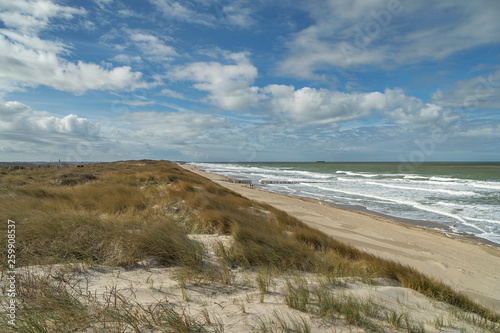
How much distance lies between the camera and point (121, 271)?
12.6 feet

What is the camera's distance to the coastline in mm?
6851

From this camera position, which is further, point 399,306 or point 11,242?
point 11,242

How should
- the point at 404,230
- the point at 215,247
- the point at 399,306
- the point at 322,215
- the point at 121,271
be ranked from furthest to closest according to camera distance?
the point at 322,215, the point at 404,230, the point at 215,247, the point at 121,271, the point at 399,306

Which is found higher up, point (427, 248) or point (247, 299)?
point (247, 299)

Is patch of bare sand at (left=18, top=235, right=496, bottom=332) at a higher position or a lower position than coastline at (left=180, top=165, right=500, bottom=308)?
higher

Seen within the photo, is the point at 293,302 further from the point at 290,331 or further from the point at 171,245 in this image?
the point at 171,245

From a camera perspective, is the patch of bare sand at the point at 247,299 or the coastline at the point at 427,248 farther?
the coastline at the point at 427,248

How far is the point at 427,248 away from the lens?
9.30 meters

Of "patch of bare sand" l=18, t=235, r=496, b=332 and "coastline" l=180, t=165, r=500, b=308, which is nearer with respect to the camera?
"patch of bare sand" l=18, t=235, r=496, b=332

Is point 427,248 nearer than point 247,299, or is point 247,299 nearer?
point 247,299

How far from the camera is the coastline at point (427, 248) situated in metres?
6.85

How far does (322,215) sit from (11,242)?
513 inches

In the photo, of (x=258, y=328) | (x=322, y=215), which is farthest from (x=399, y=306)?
(x=322, y=215)

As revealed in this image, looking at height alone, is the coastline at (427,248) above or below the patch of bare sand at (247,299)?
below
